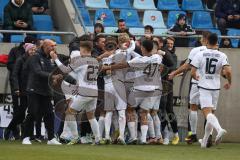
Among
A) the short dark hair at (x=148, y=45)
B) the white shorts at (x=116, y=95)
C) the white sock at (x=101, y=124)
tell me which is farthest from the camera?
the white sock at (x=101, y=124)

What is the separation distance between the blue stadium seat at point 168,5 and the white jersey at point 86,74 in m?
8.09

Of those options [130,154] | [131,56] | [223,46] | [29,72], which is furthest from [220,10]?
[130,154]

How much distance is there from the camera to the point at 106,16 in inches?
946

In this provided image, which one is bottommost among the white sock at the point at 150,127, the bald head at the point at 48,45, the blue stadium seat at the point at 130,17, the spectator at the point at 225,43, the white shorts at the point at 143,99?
the white sock at the point at 150,127

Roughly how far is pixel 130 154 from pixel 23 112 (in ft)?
16.3

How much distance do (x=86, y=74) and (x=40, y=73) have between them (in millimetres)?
969

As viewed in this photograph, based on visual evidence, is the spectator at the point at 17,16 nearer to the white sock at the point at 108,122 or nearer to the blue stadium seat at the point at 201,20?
the white sock at the point at 108,122

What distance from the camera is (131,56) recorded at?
19156 millimetres

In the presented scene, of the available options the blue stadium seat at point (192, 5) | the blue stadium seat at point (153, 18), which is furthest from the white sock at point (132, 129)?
the blue stadium seat at point (192, 5)

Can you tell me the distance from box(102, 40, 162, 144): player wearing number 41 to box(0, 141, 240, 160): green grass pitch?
121 cm

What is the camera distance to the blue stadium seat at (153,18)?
24844 mm

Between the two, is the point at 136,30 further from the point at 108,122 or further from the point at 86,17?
the point at 108,122

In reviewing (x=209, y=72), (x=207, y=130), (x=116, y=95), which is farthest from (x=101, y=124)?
(x=209, y=72)

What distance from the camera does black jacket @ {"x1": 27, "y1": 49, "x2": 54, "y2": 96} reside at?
18.0 m
